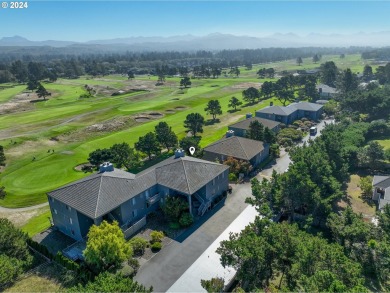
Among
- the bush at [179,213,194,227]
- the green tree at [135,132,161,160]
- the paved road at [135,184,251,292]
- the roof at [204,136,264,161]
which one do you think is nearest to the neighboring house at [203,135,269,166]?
the roof at [204,136,264,161]

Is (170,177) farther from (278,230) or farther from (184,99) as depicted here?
(184,99)

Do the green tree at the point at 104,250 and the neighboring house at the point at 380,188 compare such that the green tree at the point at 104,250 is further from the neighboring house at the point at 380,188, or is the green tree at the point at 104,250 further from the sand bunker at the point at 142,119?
the sand bunker at the point at 142,119

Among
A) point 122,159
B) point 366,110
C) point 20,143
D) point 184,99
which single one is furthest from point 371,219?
point 184,99

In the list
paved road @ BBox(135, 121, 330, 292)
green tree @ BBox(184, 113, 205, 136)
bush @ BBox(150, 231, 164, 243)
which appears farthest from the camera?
green tree @ BBox(184, 113, 205, 136)

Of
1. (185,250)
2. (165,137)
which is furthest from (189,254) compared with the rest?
(165,137)

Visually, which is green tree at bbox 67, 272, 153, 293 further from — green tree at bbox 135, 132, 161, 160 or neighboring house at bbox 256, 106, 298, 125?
neighboring house at bbox 256, 106, 298, 125
